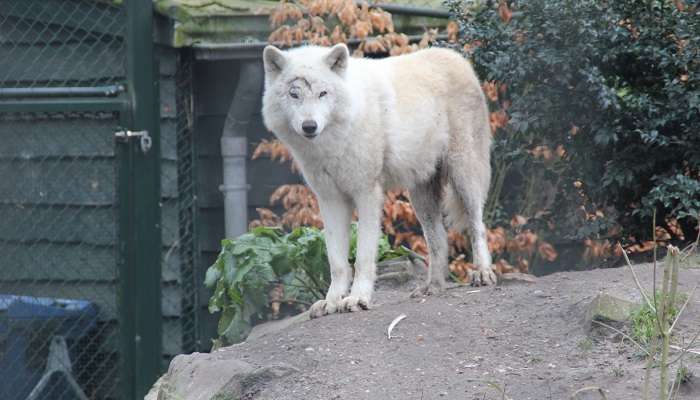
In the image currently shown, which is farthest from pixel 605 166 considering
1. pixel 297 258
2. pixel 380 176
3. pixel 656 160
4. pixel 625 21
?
pixel 297 258

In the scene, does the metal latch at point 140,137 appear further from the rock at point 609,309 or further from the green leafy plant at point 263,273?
the rock at point 609,309

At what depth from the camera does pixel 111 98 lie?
21.5ft

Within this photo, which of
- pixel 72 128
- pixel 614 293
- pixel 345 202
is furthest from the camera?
pixel 72 128

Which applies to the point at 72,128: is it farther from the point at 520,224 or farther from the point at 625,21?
the point at 625,21

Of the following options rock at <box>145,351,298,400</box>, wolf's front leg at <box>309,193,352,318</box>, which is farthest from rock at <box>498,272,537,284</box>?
rock at <box>145,351,298,400</box>

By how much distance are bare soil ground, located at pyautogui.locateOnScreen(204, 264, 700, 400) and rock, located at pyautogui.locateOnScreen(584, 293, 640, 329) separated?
53 millimetres

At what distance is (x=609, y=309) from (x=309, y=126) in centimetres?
160

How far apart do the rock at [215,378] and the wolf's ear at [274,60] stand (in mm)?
1417

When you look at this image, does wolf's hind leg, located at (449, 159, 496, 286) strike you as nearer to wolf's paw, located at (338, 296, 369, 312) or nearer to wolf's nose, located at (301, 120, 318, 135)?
wolf's paw, located at (338, 296, 369, 312)

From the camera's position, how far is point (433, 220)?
18.3 ft

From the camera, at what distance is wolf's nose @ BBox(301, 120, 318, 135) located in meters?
4.68

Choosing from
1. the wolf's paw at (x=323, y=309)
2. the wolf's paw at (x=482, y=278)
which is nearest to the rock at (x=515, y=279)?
the wolf's paw at (x=482, y=278)

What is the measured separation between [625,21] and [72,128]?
3.73 metres

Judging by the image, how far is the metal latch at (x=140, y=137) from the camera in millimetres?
6385
